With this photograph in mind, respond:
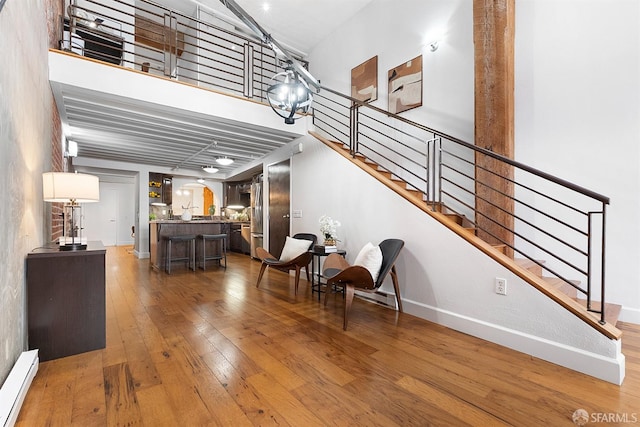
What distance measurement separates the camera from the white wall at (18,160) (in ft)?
5.08

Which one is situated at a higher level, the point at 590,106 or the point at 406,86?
the point at 406,86

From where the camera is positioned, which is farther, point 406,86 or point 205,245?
point 205,245

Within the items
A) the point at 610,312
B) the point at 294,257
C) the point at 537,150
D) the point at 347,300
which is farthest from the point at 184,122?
the point at 610,312

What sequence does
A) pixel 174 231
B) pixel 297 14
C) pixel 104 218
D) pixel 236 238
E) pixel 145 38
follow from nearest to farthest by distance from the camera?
pixel 145 38
pixel 297 14
pixel 174 231
pixel 236 238
pixel 104 218

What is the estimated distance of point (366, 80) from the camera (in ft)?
17.4

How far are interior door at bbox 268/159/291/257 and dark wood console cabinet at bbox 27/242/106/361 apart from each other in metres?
3.68

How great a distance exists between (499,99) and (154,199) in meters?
8.87

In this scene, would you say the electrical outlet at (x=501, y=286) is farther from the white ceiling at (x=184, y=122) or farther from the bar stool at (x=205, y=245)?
the bar stool at (x=205, y=245)

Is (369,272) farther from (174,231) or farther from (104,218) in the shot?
(104,218)

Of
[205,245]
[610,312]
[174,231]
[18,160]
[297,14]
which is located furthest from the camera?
[205,245]

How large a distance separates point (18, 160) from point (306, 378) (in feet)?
7.61

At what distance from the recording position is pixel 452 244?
2826mm

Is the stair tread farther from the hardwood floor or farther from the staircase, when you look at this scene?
the hardwood floor

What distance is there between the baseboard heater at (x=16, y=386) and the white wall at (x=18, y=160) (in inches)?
2.0
